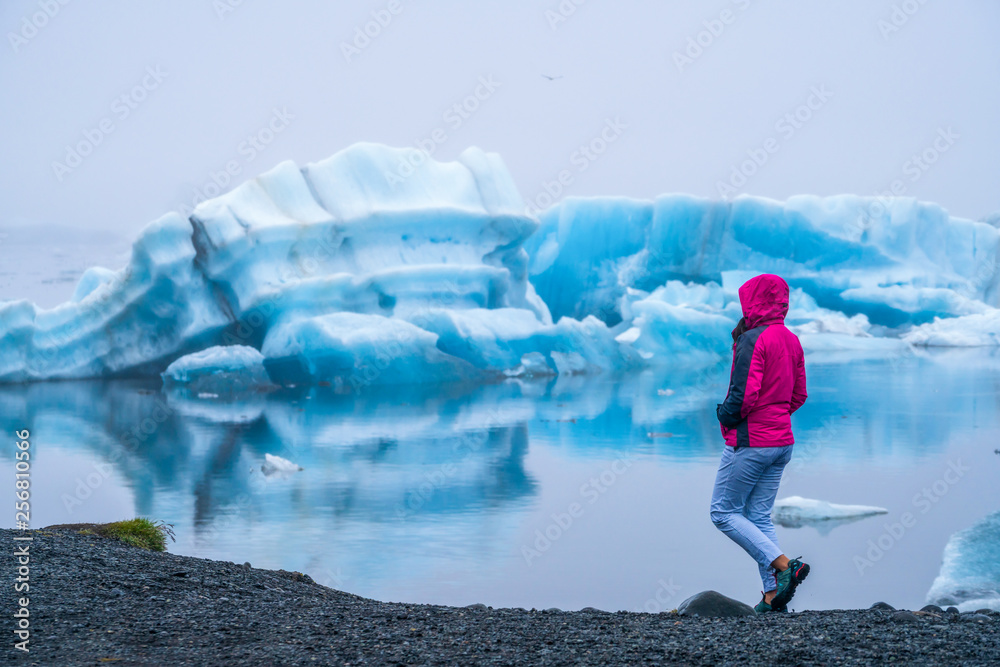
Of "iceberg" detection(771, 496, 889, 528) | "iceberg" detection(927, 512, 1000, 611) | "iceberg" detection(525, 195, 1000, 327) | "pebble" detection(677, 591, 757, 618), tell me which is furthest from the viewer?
"iceberg" detection(525, 195, 1000, 327)

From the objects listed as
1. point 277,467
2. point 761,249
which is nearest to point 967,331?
point 761,249

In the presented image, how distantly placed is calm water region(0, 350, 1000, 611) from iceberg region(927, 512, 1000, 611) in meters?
0.09

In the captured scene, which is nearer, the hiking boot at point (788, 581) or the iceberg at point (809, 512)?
the hiking boot at point (788, 581)

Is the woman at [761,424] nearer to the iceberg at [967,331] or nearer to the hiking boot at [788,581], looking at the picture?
the hiking boot at [788,581]

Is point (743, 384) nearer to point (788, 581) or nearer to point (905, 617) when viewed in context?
point (788, 581)

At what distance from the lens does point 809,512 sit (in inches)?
191

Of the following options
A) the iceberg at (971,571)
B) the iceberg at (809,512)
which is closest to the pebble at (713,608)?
the iceberg at (971,571)

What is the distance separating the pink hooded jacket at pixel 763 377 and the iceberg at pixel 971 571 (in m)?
1.49

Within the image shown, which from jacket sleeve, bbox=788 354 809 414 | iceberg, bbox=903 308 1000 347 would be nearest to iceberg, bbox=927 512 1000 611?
jacket sleeve, bbox=788 354 809 414

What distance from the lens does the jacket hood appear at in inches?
98.2

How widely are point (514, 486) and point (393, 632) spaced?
3.87 meters

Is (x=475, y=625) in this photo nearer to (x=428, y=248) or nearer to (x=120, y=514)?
(x=120, y=514)

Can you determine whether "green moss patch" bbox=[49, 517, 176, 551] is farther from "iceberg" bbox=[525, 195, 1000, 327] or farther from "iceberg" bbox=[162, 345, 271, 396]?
"iceberg" bbox=[525, 195, 1000, 327]

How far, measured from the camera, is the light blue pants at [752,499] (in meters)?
2.49
